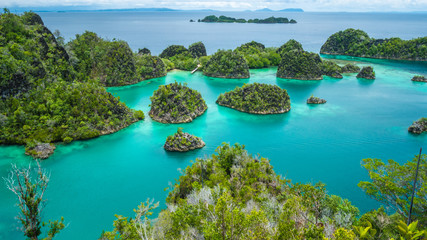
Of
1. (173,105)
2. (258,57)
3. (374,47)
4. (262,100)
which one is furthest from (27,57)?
(374,47)

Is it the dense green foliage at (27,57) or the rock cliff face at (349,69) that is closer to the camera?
the dense green foliage at (27,57)

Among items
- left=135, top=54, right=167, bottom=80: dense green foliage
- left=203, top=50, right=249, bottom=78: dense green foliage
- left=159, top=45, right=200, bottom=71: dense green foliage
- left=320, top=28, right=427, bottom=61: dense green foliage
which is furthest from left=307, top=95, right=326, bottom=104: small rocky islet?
left=320, top=28, right=427, bottom=61: dense green foliage

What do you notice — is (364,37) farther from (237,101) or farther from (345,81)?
(237,101)

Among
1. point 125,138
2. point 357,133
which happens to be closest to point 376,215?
point 357,133

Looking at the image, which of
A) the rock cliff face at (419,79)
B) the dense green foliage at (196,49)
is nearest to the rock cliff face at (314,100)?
the rock cliff face at (419,79)

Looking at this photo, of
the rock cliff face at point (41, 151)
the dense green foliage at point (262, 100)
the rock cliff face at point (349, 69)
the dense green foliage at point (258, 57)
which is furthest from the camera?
the dense green foliage at point (258, 57)

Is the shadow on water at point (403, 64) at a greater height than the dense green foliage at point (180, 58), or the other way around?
the shadow on water at point (403, 64)

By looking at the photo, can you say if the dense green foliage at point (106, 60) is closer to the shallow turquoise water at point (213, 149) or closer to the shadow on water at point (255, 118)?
the shallow turquoise water at point (213, 149)

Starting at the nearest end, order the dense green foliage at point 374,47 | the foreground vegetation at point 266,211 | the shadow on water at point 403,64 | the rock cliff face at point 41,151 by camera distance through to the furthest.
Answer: the foreground vegetation at point 266,211
the rock cliff face at point 41,151
the shadow on water at point 403,64
the dense green foliage at point 374,47
